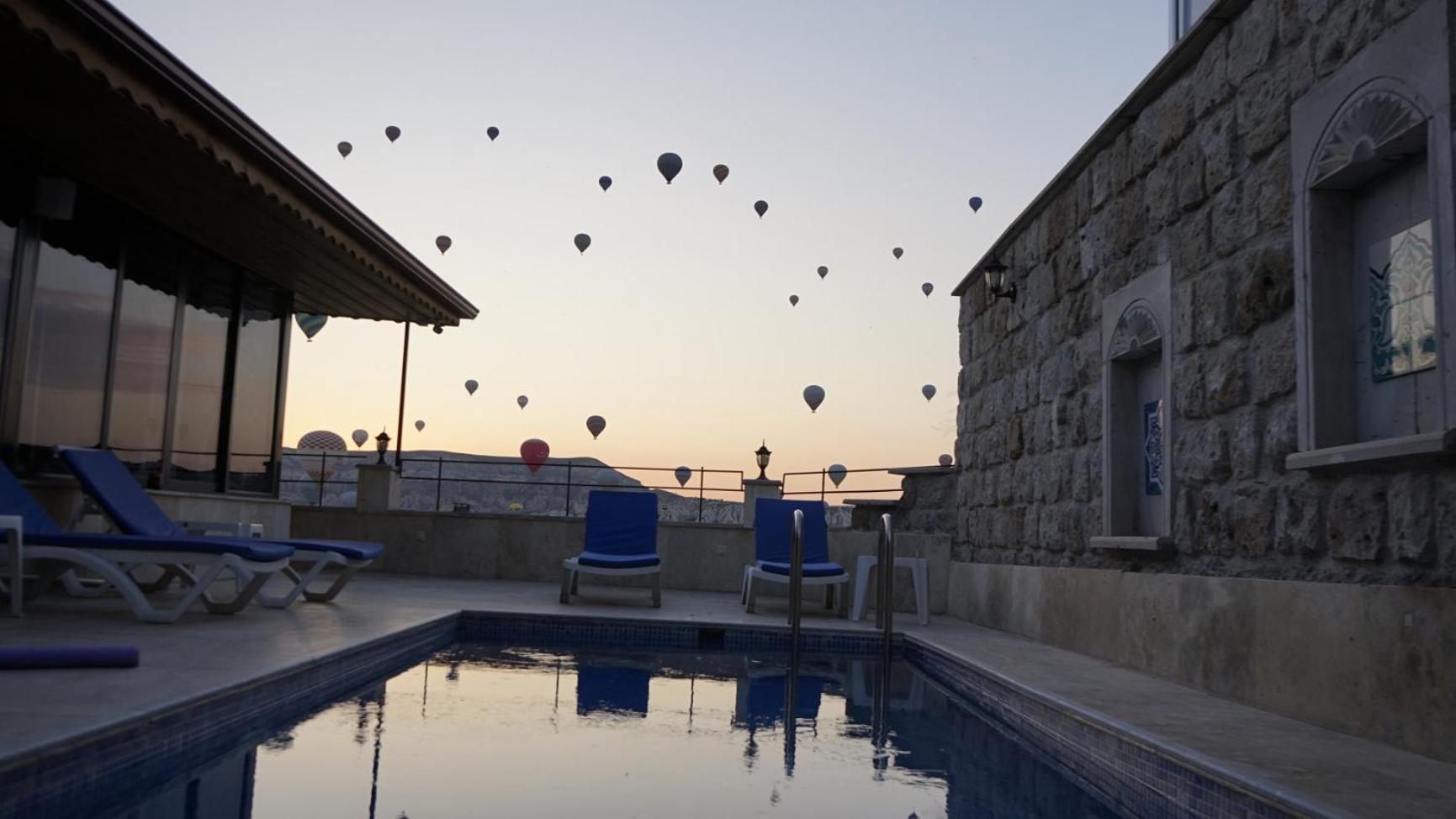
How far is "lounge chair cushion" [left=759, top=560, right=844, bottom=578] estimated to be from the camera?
26.4 ft

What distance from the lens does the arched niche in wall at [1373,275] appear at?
3178mm

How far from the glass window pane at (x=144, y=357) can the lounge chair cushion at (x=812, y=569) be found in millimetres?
4133

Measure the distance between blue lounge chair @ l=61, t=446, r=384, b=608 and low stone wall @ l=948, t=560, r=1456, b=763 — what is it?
403 cm

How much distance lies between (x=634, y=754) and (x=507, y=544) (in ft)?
22.6

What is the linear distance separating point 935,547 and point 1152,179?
4.21m

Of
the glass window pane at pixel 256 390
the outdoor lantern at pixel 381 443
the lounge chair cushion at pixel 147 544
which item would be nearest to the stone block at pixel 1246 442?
the lounge chair cushion at pixel 147 544

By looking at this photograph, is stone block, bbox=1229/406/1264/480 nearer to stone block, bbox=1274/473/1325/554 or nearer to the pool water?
stone block, bbox=1274/473/1325/554

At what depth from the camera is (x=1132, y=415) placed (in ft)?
18.8

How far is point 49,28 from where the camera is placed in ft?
13.4

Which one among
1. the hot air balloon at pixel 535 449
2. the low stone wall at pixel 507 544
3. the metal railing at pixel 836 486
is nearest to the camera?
the low stone wall at pixel 507 544

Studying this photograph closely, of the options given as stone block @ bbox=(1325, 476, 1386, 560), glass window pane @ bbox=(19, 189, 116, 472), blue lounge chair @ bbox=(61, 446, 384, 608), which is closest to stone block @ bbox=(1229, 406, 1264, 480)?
stone block @ bbox=(1325, 476, 1386, 560)

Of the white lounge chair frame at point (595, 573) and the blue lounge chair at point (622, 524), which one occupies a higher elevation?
the blue lounge chair at point (622, 524)

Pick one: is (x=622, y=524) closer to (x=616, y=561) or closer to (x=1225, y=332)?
(x=616, y=561)

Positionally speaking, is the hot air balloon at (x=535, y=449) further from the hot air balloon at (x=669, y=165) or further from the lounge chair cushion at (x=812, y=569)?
the lounge chair cushion at (x=812, y=569)
